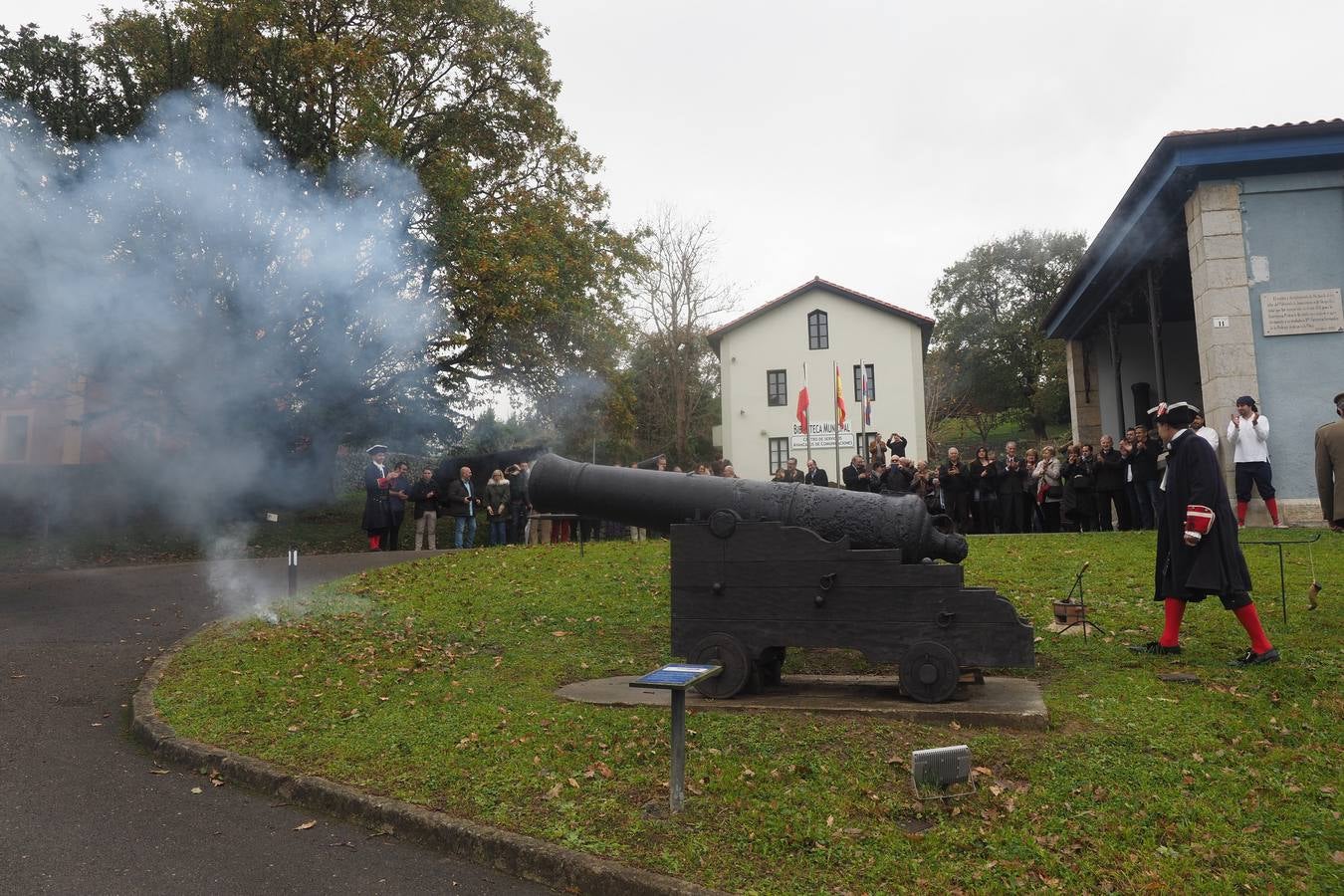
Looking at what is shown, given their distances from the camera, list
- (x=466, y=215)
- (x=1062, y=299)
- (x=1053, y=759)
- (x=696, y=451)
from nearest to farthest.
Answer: (x=1053, y=759)
(x=466, y=215)
(x=1062, y=299)
(x=696, y=451)

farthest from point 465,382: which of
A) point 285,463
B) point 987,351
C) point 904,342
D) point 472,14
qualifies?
point 987,351

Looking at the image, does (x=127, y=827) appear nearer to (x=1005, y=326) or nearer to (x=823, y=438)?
(x=823, y=438)

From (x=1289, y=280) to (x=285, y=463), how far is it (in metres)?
17.5

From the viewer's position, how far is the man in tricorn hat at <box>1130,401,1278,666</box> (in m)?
6.26

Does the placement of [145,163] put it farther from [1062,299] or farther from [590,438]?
[1062,299]

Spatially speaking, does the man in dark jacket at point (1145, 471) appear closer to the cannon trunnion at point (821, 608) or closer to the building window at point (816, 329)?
the cannon trunnion at point (821, 608)

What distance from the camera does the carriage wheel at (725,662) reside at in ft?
19.3

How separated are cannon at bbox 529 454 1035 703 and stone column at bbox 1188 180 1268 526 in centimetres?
1056

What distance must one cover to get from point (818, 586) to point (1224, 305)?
1194cm

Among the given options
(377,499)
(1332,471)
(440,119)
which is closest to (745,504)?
(1332,471)

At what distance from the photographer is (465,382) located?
24.5m

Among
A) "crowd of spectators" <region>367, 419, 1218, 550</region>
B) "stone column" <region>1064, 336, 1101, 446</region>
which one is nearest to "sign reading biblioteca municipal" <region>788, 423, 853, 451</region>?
"stone column" <region>1064, 336, 1101, 446</region>

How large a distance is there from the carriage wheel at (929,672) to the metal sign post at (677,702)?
1.72 m

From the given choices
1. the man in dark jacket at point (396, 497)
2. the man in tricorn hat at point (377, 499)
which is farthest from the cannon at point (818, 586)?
the man in dark jacket at point (396, 497)
